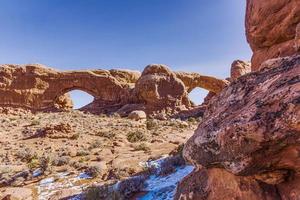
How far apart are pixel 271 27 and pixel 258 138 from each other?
4520 millimetres

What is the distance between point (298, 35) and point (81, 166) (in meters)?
8.67

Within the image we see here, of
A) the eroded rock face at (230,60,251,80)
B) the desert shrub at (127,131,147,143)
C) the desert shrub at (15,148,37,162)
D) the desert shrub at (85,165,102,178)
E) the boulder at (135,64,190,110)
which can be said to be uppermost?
the eroded rock face at (230,60,251,80)

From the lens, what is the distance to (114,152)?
523 inches

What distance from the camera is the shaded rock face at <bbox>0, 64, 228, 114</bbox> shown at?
1270 inches

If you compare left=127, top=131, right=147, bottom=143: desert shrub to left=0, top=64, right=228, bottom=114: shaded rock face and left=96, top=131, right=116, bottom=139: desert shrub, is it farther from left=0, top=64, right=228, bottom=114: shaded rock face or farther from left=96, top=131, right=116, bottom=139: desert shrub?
left=0, top=64, right=228, bottom=114: shaded rock face

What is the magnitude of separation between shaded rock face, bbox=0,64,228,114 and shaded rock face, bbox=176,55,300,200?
2730 centimetres

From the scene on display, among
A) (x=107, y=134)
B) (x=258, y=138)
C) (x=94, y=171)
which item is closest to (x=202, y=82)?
(x=107, y=134)

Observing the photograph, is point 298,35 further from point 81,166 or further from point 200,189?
point 81,166

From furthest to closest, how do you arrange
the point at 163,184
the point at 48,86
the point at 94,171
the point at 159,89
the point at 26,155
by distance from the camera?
the point at 48,86 < the point at 159,89 < the point at 26,155 < the point at 94,171 < the point at 163,184

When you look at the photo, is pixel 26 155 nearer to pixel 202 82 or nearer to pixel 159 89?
pixel 159 89

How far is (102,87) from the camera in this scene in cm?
3741

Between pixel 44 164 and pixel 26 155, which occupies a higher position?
pixel 26 155

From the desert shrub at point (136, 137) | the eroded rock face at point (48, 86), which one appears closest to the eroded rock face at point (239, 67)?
the eroded rock face at point (48, 86)

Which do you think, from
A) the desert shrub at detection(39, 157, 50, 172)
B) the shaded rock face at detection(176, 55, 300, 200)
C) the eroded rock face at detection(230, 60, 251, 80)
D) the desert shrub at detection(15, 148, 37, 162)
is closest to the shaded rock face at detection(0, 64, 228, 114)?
the eroded rock face at detection(230, 60, 251, 80)
